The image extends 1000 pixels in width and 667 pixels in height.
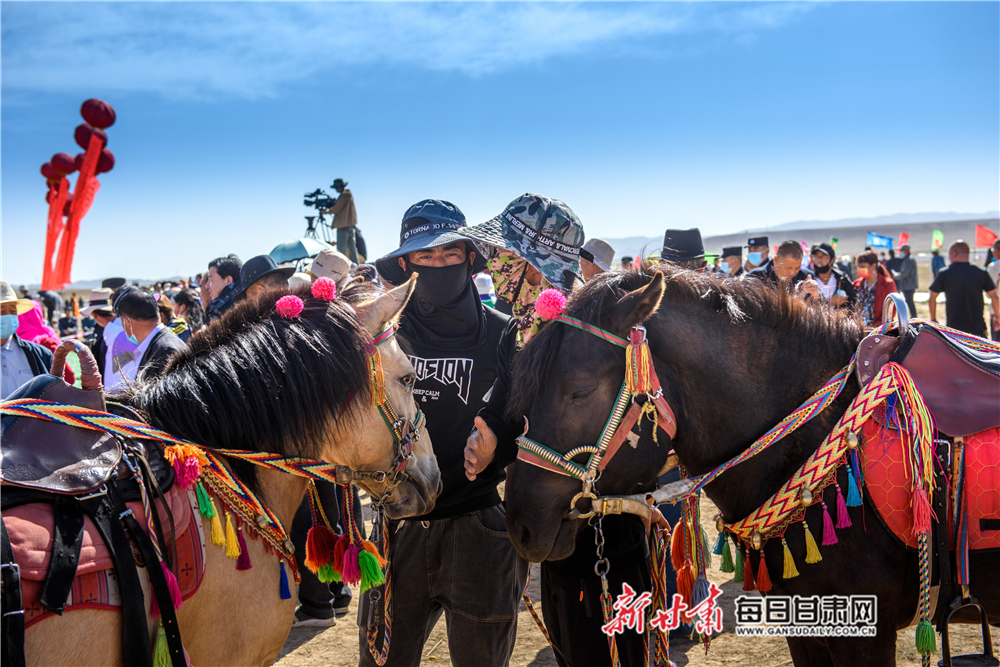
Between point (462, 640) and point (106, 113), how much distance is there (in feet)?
53.4

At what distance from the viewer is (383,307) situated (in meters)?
2.22

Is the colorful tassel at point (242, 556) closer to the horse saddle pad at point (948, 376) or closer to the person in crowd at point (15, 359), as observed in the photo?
the horse saddle pad at point (948, 376)

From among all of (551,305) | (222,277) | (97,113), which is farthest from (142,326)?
(97,113)

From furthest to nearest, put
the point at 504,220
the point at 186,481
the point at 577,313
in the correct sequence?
the point at 504,220
the point at 577,313
the point at 186,481

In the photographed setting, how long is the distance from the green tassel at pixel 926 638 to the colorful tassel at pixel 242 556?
83.6 inches

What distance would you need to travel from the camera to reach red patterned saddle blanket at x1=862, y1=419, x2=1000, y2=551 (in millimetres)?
2066

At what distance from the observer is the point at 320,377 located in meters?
2.05

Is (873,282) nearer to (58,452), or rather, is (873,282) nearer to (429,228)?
(429,228)

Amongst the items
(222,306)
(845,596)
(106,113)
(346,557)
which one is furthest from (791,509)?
(106,113)

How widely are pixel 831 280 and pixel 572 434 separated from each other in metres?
5.68

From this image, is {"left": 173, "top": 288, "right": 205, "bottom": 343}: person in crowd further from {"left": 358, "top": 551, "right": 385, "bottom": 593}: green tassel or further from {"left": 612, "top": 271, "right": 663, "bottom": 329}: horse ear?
{"left": 612, "top": 271, "right": 663, "bottom": 329}: horse ear

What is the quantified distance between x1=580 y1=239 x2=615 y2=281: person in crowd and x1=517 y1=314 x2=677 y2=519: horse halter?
2.62 meters

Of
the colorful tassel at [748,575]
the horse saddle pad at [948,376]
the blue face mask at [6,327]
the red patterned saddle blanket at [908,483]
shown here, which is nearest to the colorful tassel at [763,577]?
the colorful tassel at [748,575]

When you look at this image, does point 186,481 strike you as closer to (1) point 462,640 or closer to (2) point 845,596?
(1) point 462,640
